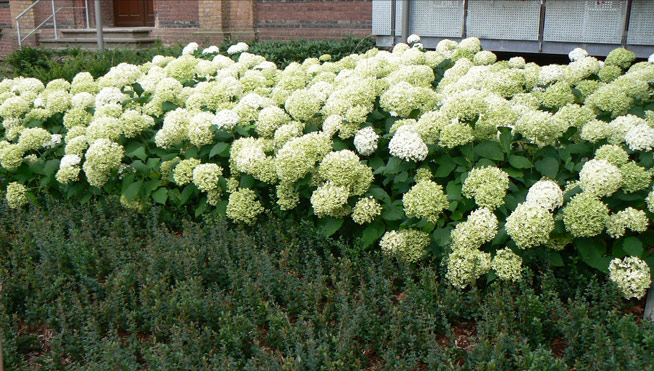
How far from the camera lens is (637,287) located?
10.8 feet

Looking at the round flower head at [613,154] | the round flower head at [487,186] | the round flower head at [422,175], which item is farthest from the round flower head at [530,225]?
the round flower head at [422,175]

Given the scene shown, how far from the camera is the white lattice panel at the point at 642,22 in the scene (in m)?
8.32

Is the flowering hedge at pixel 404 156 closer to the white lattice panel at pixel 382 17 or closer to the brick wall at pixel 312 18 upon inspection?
the white lattice panel at pixel 382 17

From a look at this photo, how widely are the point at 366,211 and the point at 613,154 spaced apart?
151 centimetres

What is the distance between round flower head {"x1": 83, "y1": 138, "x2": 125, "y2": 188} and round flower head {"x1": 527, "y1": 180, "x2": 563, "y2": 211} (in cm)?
325

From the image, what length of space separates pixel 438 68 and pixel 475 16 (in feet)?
13.9

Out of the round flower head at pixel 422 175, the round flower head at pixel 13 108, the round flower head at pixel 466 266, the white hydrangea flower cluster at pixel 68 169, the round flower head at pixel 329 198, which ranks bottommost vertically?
the round flower head at pixel 466 266

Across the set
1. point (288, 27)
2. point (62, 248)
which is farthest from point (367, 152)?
point (288, 27)

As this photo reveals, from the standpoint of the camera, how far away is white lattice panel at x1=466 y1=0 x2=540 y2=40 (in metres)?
9.34

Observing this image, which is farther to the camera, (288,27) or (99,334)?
(288,27)

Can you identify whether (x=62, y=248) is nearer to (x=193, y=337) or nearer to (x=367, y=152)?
(x=193, y=337)

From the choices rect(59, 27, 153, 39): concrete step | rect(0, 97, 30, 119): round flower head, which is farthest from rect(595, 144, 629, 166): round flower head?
rect(59, 27, 153, 39): concrete step

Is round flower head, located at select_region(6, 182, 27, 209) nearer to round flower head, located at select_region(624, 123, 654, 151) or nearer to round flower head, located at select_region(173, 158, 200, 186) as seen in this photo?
round flower head, located at select_region(173, 158, 200, 186)

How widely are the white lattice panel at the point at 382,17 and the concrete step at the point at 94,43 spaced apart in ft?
21.9
